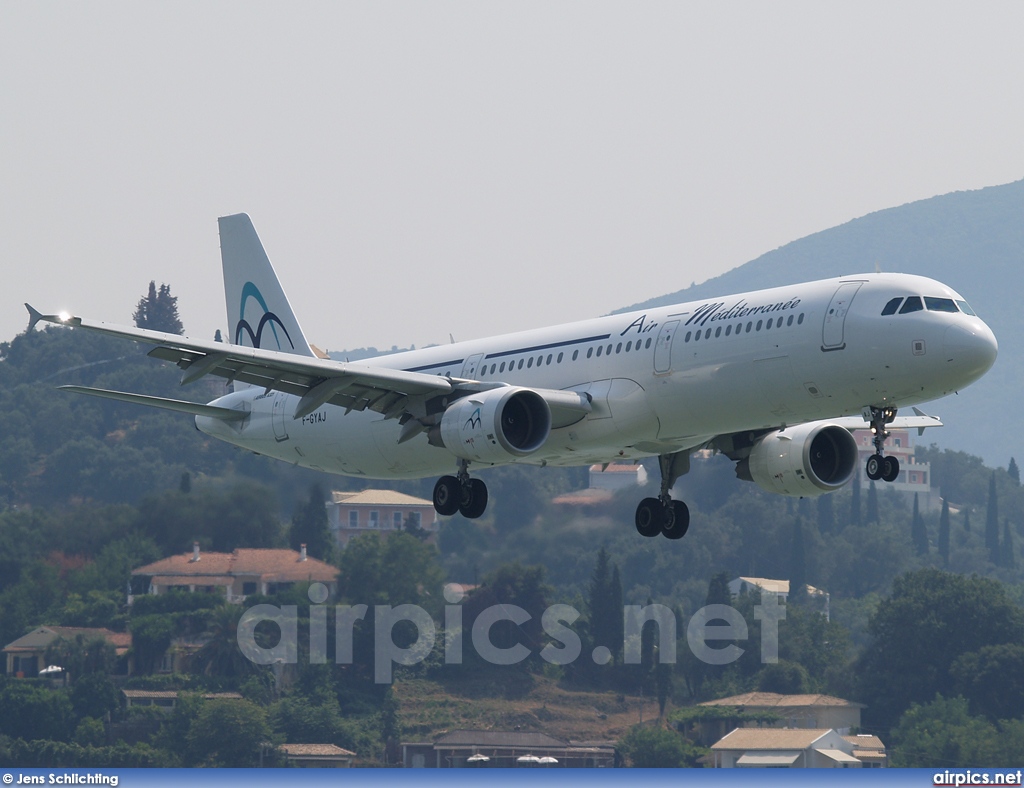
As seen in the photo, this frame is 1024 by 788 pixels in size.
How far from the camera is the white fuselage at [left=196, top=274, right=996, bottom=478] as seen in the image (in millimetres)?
35094

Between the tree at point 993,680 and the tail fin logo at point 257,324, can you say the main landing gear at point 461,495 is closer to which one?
the tail fin logo at point 257,324

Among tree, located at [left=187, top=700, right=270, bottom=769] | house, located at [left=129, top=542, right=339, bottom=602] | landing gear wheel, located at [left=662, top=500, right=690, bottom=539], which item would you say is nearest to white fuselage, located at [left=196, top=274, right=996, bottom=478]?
landing gear wheel, located at [left=662, top=500, right=690, bottom=539]

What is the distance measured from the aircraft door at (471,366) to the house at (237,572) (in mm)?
56678

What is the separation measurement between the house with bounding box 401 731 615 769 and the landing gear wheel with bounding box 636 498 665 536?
69.3 metres

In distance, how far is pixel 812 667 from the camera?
428ft

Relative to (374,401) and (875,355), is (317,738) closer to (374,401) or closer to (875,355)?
(374,401)

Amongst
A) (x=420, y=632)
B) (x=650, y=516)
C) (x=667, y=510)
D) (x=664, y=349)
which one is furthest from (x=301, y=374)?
(x=420, y=632)

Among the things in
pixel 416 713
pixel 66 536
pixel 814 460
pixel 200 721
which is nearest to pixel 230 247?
pixel 814 460

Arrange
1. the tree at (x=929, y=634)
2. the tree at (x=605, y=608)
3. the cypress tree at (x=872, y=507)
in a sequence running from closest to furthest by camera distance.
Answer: the tree at (x=929, y=634) < the tree at (x=605, y=608) < the cypress tree at (x=872, y=507)

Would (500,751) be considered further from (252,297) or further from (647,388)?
(647,388)

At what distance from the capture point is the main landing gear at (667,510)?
144ft

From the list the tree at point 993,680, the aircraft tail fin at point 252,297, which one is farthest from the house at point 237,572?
the tree at point 993,680

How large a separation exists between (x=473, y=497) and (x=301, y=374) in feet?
16.6

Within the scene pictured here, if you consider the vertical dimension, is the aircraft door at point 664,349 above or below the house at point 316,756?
above
